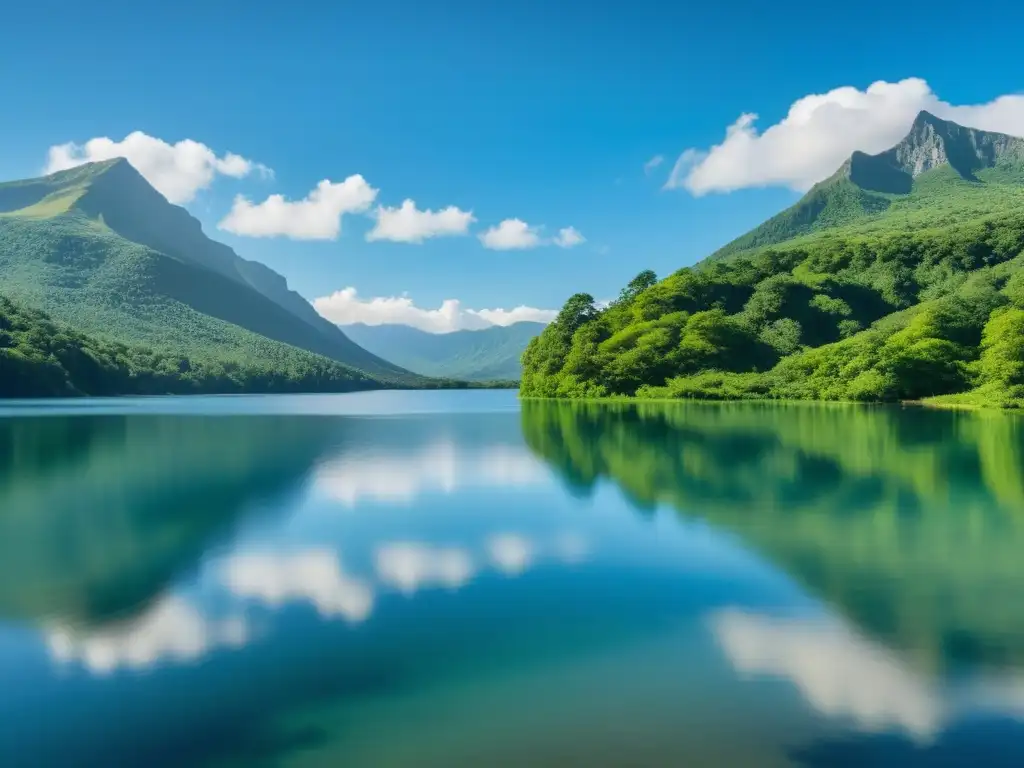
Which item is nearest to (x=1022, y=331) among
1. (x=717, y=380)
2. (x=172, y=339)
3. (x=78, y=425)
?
(x=717, y=380)

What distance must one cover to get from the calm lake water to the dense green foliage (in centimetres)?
10

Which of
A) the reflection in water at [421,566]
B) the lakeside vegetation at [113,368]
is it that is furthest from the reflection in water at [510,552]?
the lakeside vegetation at [113,368]

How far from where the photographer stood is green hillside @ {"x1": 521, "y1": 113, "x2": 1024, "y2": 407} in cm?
7119

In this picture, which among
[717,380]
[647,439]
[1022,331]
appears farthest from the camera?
[717,380]

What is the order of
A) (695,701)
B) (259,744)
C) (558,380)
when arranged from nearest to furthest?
(259,744), (695,701), (558,380)

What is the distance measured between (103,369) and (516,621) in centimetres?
13617

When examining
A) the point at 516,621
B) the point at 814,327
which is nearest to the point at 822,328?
the point at 814,327

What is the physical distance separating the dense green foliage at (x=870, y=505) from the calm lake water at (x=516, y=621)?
0.32 ft

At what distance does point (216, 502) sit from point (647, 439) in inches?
839

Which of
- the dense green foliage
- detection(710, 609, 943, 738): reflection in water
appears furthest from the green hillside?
detection(710, 609, 943, 738): reflection in water

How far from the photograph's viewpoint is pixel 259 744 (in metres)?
6.05

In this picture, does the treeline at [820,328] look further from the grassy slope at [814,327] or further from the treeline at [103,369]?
the treeline at [103,369]

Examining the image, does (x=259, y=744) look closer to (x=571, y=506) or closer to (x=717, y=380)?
(x=571, y=506)

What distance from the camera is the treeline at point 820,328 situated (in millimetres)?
71250
